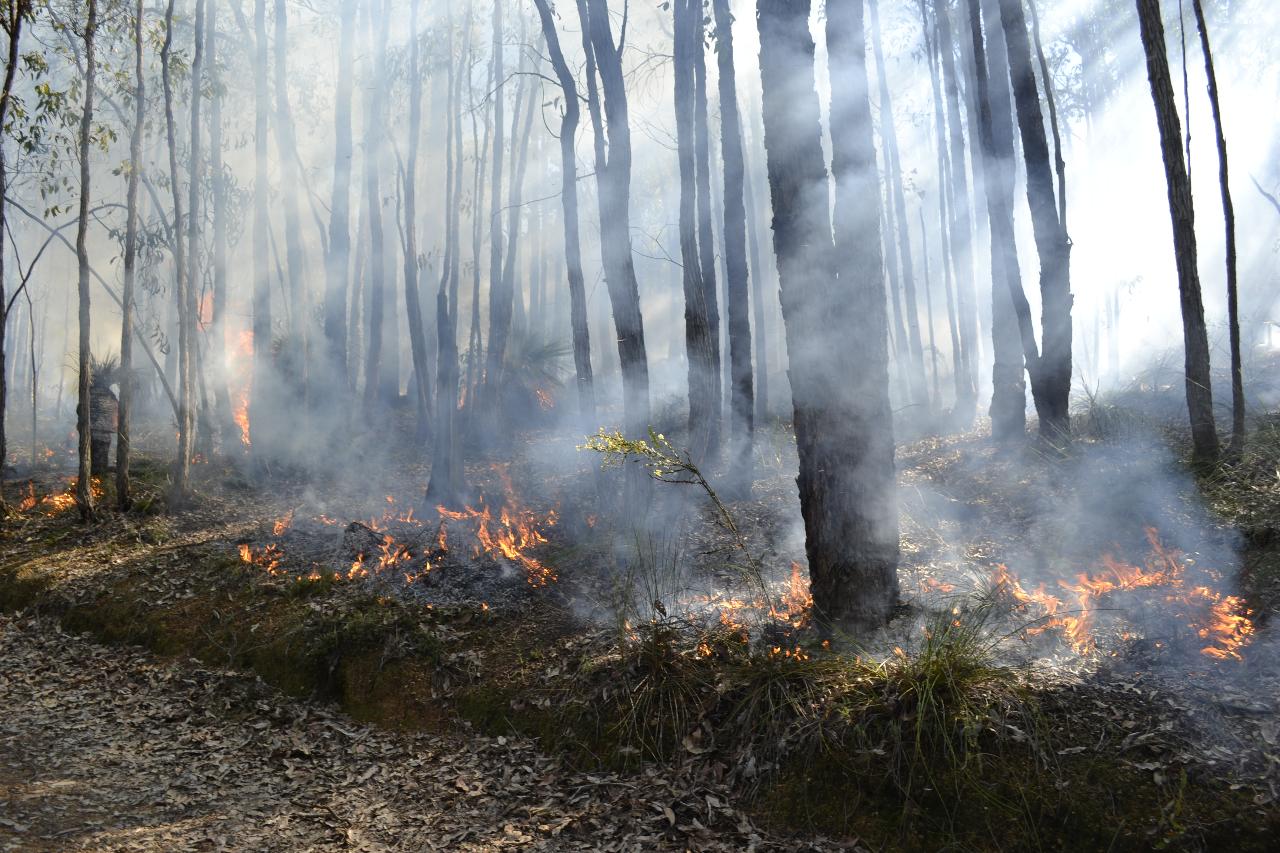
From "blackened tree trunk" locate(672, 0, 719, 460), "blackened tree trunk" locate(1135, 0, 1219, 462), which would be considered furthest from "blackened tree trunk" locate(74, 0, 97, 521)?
"blackened tree trunk" locate(1135, 0, 1219, 462)

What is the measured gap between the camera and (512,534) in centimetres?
792

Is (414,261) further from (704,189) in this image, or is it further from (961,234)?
(961,234)

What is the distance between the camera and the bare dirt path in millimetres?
3793

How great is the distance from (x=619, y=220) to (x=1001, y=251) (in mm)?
5781

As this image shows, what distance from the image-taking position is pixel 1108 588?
201 inches

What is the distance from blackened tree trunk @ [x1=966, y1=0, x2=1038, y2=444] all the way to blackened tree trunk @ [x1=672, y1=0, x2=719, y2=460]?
13.1ft

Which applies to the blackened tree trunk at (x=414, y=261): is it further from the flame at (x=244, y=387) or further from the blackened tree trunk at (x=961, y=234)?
the blackened tree trunk at (x=961, y=234)

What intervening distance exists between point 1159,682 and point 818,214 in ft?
11.7

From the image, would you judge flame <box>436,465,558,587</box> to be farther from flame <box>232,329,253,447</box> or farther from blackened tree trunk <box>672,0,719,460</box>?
flame <box>232,329,253,447</box>

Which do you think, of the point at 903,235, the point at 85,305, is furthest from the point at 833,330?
the point at 903,235

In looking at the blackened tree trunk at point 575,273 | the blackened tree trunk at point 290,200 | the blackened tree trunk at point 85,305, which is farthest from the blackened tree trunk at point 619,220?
the blackened tree trunk at point 290,200

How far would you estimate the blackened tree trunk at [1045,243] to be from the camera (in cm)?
911

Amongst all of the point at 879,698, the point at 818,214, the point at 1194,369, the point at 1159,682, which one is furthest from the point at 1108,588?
the point at 818,214

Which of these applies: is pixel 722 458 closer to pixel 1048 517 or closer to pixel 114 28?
pixel 1048 517
